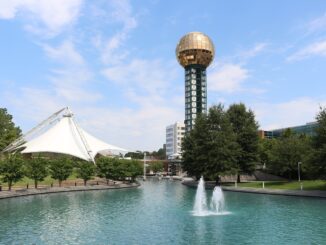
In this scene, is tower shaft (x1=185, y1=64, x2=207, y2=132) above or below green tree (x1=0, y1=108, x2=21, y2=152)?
above

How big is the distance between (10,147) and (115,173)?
97.7 ft

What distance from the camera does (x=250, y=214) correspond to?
1449 inches

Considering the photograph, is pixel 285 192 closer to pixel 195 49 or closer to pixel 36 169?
pixel 36 169

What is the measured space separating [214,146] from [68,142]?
41997mm

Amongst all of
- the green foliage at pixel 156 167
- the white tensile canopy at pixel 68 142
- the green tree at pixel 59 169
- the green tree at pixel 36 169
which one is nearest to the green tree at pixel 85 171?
the green tree at pixel 59 169

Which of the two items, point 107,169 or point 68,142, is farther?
point 68,142

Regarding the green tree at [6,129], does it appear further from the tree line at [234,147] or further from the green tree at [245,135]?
the green tree at [245,135]

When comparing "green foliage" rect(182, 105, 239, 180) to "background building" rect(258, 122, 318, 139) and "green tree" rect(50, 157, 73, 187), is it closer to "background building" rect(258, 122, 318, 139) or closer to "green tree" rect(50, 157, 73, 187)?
"green tree" rect(50, 157, 73, 187)

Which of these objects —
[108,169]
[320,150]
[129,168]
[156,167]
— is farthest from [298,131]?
[320,150]

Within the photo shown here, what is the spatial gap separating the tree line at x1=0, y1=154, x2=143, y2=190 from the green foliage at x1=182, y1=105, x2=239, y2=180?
16.1m

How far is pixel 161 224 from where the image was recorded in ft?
104

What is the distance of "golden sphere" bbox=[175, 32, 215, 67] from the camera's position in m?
157

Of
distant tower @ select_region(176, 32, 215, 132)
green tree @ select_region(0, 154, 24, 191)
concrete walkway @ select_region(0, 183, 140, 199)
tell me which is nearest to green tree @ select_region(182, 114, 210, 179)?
concrete walkway @ select_region(0, 183, 140, 199)

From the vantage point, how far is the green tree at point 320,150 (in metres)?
51.5
